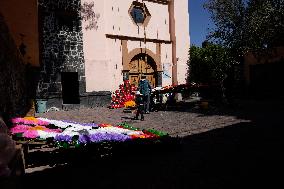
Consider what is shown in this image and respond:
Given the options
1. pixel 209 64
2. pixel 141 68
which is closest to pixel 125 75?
pixel 141 68

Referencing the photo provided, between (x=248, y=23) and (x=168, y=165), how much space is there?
56.2 ft

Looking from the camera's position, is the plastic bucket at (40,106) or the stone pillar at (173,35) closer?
the plastic bucket at (40,106)

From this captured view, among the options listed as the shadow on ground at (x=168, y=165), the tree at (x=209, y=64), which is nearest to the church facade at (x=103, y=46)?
the tree at (x=209, y=64)

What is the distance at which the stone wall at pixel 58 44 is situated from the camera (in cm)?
1556

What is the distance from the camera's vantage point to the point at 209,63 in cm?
2094

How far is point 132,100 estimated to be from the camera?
1788 cm

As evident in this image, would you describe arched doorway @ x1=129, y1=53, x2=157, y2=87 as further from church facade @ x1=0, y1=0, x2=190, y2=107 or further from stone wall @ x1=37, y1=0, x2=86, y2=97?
stone wall @ x1=37, y1=0, x2=86, y2=97

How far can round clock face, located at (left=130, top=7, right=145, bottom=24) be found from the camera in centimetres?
1888

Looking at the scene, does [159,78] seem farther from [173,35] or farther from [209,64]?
[209,64]

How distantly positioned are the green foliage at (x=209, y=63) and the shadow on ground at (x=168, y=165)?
15004mm

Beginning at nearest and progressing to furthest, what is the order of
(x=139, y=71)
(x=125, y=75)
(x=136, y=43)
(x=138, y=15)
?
(x=125, y=75)
(x=136, y=43)
(x=138, y=15)
(x=139, y=71)

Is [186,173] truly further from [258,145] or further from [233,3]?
[233,3]

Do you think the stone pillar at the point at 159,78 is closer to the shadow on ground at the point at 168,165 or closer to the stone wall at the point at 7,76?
the stone wall at the point at 7,76

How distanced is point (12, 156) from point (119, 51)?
52.0 feet
